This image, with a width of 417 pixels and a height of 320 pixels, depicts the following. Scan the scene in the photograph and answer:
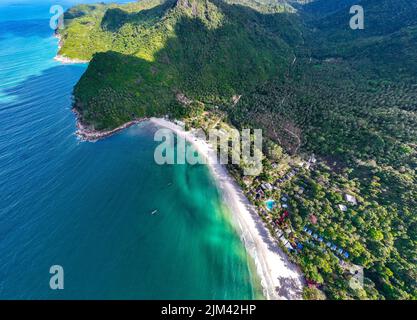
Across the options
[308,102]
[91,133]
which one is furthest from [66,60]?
[308,102]

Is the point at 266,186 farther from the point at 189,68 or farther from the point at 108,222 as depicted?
the point at 189,68

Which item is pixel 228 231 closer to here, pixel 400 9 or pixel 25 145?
pixel 25 145

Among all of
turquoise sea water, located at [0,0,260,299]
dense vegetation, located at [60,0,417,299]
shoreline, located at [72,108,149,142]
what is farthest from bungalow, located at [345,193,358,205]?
shoreline, located at [72,108,149,142]

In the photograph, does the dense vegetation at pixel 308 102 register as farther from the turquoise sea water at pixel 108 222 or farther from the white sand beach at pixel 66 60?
the turquoise sea water at pixel 108 222

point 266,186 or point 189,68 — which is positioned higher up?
point 189,68

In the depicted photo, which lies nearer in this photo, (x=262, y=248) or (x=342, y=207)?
(x=262, y=248)

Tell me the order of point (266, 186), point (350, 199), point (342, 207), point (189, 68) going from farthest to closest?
point (189, 68) < point (266, 186) < point (350, 199) < point (342, 207)

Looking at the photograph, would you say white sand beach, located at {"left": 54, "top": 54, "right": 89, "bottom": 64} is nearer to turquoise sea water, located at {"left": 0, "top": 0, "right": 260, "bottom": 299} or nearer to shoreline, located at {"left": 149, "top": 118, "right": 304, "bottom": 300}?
turquoise sea water, located at {"left": 0, "top": 0, "right": 260, "bottom": 299}
